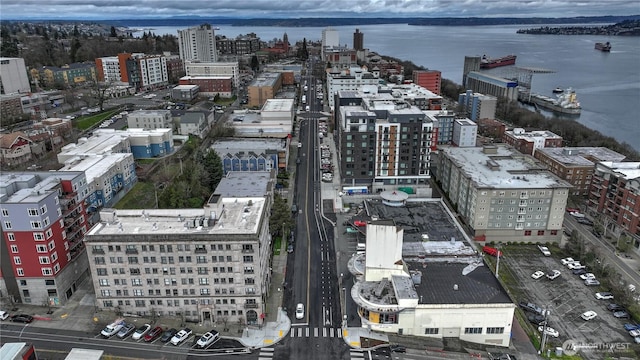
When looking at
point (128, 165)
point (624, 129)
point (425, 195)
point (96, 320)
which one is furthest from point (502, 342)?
point (624, 129)

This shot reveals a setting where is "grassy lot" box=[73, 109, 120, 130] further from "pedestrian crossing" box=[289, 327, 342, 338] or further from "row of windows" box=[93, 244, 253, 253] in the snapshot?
"pedestrian crossing" box=[289, 327, 342, 338]

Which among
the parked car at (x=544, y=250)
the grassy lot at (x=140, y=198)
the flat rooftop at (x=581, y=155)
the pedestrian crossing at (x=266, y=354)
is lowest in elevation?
the parked car at (x=544, y=250)

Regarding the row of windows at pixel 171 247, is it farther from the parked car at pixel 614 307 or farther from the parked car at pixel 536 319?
the parked car at pixel 614 307

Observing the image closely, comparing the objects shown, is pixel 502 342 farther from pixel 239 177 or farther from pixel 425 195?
pixel 239 177

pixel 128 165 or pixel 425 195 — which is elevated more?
pixel 128 165

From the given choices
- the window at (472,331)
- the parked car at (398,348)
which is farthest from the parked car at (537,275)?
the parked car at (398,348)

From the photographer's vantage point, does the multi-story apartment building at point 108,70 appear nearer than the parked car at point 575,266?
No
